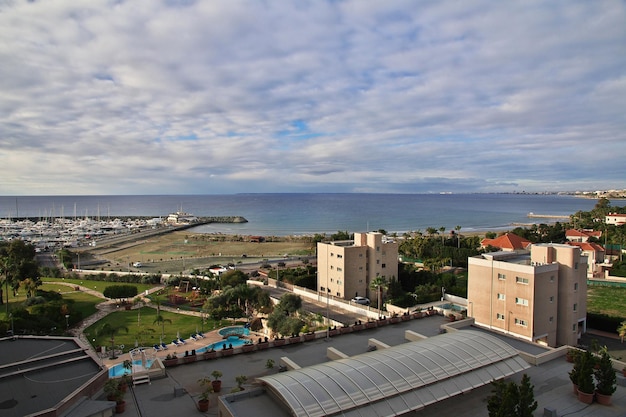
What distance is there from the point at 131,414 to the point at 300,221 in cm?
15549

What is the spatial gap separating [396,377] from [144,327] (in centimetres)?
3020

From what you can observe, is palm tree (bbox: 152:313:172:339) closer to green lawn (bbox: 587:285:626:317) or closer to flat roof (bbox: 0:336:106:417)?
flat roof (bbox: 0:336:106:417)

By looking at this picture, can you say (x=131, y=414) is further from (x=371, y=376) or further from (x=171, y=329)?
(x=171, y=329)

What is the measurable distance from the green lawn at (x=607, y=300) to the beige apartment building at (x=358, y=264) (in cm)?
2126

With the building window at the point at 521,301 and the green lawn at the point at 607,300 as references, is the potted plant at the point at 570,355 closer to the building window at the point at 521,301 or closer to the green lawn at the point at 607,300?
the building window at the point at 521,301

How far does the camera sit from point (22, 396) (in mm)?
16641

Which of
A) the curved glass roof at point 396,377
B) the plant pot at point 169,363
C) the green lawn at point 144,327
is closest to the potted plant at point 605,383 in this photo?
the curved glass roof at point 396,377

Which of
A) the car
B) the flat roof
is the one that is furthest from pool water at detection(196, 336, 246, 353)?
the car

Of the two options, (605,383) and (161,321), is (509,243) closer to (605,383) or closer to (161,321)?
(605,383)

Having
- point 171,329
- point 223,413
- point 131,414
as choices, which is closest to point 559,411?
point 223,413

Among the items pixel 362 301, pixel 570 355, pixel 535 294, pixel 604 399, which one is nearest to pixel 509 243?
pixel 362 301

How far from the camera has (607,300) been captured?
149 feet

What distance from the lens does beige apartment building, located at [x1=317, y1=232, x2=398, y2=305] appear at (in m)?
46.2

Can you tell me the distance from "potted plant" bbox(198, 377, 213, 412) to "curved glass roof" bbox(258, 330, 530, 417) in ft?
9.01
